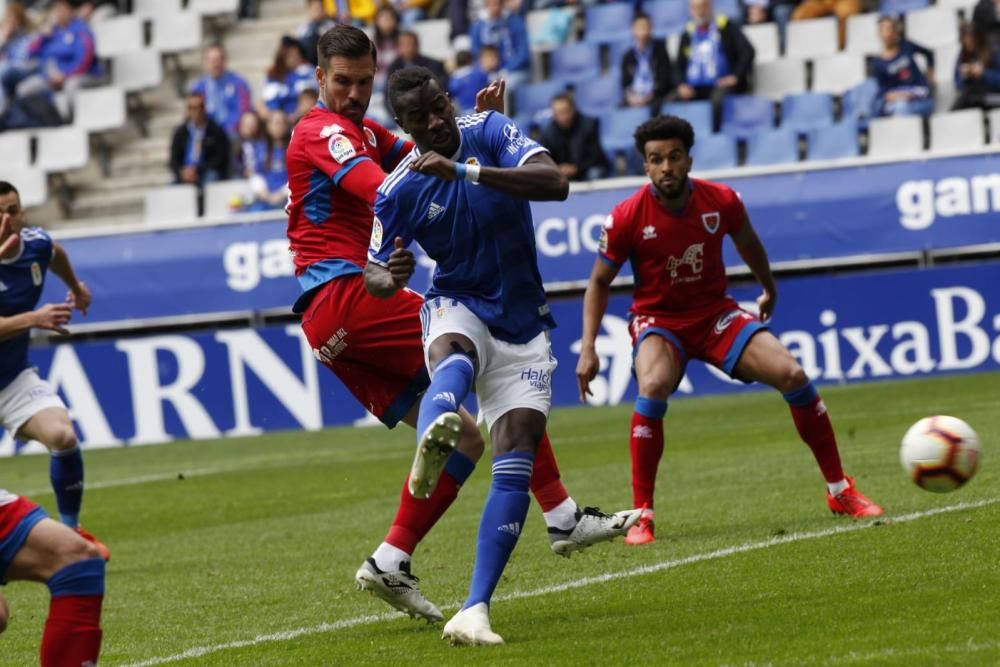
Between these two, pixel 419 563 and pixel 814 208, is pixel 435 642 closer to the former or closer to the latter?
pixel 419 563

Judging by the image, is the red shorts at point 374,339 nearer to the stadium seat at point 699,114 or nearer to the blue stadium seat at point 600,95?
the stadium seat at point 699,114

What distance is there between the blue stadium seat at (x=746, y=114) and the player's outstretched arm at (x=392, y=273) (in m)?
14.0

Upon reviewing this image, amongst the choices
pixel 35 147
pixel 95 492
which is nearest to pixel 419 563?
pixel 95 492

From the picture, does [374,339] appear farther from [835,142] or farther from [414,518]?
[835,142]

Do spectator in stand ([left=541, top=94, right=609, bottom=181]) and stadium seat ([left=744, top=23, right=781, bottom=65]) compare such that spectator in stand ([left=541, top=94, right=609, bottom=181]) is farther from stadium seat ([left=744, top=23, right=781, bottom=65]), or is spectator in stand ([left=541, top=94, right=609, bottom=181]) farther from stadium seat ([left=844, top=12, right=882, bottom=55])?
stadium seat ([left=844, top=12, right=882, bottom=55])

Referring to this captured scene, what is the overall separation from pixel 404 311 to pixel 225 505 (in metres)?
5.80

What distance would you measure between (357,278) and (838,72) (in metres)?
14.0

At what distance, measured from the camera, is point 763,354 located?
30.1ft

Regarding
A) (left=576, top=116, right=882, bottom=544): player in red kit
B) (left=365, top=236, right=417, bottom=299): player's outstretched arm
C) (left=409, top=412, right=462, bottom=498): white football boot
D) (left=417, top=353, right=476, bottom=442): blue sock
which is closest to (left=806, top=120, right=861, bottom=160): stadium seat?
(left=576, top=116, right=882, bottom=544): player in red kit

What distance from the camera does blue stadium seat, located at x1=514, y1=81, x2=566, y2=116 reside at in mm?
21562

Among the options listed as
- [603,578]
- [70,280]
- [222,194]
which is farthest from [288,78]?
[603,578]

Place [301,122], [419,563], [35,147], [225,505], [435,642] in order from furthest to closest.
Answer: [35,147] < [225,505] < [419,563] < [301,122] < [435,642]

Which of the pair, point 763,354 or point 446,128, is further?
point 763,354

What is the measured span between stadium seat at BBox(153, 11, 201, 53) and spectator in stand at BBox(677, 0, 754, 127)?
7.89 meters
